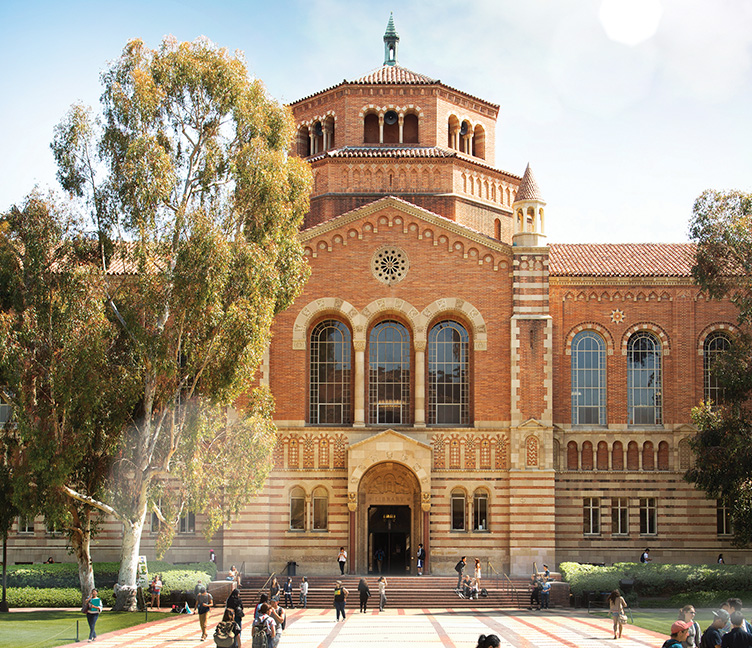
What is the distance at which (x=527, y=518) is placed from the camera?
43.6 m

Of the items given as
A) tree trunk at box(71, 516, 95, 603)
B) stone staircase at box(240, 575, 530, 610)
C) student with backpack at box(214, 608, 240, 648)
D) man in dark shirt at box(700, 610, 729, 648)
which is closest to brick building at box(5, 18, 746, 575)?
stone staircase at box(240, 575, 530, 610)

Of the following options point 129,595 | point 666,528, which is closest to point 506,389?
point 666,528

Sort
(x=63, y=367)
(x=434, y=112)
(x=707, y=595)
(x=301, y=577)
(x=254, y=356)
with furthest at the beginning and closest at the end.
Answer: (x=434, y=112)
(x=301, y=577)
(x=707, y=595)
(x=254, y=356)
(x=63, y=367)

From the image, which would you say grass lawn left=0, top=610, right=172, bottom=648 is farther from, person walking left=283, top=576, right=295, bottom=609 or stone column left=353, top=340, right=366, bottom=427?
stone column left=353, top=340, right=366, bottom=427

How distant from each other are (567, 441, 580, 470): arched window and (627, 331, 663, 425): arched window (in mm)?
3032

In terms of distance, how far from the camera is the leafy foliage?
40.3m

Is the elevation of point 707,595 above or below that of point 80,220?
below

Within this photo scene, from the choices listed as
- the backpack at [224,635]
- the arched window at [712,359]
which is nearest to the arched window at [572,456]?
the arched window at [712,359]

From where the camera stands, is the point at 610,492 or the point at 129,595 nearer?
the point at 129,595

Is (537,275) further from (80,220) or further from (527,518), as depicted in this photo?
(80,220)

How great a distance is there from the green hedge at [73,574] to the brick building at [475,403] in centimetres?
257

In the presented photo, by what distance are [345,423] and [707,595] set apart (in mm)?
16994

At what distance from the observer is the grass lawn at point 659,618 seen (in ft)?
105

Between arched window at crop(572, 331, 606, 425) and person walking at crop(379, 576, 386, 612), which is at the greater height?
arched window at crop(572, 331, 606, 425)
